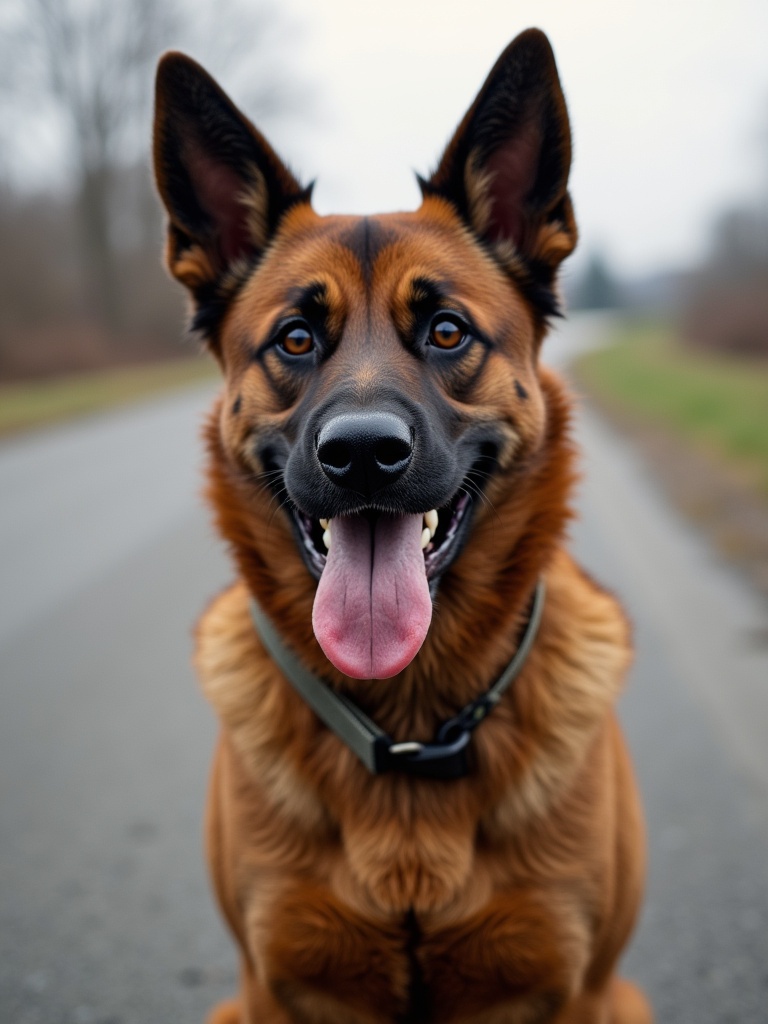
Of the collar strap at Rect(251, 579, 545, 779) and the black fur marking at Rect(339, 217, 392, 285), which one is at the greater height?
the black fur marking at Rect(339, 217, 392, 285)

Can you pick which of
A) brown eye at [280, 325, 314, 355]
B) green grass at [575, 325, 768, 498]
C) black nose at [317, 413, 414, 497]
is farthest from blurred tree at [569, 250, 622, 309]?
black nose at [317, 413, 414, 497]

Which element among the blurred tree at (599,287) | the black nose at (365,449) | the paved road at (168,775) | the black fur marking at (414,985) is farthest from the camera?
the blurred tree at (599,287)

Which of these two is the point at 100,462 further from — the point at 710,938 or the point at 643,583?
the point at 710,938

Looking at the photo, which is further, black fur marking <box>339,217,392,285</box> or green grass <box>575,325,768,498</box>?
green grass <box>575,325,768,498</box>

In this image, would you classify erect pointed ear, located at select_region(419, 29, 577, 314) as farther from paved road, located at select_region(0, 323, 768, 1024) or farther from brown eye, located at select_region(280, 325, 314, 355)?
paved road, located at select_region(0, 323, 768, 1024)

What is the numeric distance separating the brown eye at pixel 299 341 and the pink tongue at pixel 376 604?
524 mm

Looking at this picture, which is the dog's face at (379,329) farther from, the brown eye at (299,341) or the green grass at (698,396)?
the green grass at (698,396)

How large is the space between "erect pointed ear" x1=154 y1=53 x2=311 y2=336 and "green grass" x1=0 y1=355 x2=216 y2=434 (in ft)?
32.4

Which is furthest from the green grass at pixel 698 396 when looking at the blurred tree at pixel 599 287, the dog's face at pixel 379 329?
the blurred tree at pixel 599 287

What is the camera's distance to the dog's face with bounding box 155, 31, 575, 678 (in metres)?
2.13

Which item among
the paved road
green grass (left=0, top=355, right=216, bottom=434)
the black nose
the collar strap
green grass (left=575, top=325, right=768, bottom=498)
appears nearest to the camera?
the black nose

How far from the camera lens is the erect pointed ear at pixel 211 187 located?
2416 mm

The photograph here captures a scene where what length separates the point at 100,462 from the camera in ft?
35.6

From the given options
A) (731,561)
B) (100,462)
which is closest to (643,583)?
(731,561)
